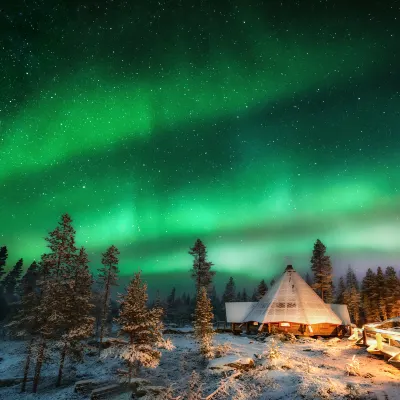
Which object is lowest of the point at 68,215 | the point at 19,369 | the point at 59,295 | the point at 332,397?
the point at 19,369

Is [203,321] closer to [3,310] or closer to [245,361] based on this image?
[245,361]

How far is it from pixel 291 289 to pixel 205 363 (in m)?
20.1

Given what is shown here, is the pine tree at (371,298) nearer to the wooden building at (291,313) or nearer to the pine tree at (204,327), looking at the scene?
the wooden building at (291,313)

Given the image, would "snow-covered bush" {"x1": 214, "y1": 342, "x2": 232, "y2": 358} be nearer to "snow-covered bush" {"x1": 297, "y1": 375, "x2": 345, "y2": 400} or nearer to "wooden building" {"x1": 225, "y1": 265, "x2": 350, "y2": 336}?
"snow-covered bush" {"x1": 297, "y1": 375, "x2": 345, "y2": 400}

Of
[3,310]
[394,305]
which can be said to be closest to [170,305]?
[3,310]

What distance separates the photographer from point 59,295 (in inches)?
895

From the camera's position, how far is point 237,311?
39406mm

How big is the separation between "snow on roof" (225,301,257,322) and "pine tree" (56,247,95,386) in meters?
20.8

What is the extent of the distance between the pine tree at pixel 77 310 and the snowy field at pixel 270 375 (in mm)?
2528

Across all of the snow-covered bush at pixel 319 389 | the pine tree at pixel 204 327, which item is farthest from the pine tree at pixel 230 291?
the snow-covered bush at pixel 319 389

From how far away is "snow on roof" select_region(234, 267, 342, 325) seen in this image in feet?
109

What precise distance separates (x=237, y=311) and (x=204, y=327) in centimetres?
1675

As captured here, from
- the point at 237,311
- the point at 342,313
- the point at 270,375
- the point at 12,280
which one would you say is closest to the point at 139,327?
the point at 270,375

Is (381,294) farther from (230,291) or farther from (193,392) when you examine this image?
(193,392)
